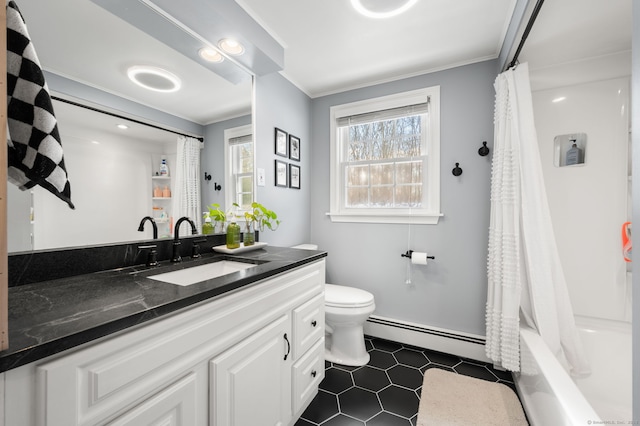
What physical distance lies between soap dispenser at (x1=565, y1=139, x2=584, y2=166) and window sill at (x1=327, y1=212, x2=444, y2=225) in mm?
957

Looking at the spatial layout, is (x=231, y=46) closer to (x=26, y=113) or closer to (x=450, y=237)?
(x=26, y=113)

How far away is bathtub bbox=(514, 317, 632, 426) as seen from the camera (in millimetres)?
1142

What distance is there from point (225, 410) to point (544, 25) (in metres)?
2.48

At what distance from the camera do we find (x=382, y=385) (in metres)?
1.81

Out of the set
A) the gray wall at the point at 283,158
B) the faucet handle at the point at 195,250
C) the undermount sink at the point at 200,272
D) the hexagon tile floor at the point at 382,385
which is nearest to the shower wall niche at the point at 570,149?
the hexagon tile floor at the point at 382,385

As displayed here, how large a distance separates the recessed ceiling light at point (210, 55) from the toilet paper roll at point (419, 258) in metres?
2.04

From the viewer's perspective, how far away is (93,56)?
1.14 meters

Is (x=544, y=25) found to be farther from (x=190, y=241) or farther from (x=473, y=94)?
(x=190, y=241)

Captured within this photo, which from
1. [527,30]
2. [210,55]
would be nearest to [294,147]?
[210,55]

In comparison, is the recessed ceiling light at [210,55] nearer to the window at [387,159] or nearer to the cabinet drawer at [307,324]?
the window at [387,159]

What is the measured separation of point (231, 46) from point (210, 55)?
0.15 metres

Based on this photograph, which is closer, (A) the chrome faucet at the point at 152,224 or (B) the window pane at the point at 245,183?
(A) the chrome faucet at the point at 152,224

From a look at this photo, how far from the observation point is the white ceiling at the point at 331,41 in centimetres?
108

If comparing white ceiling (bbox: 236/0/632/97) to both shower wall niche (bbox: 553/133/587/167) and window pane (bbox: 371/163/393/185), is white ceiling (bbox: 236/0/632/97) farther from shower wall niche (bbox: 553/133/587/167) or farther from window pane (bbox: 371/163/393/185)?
window pane (bbox: 371/163/393/185)
